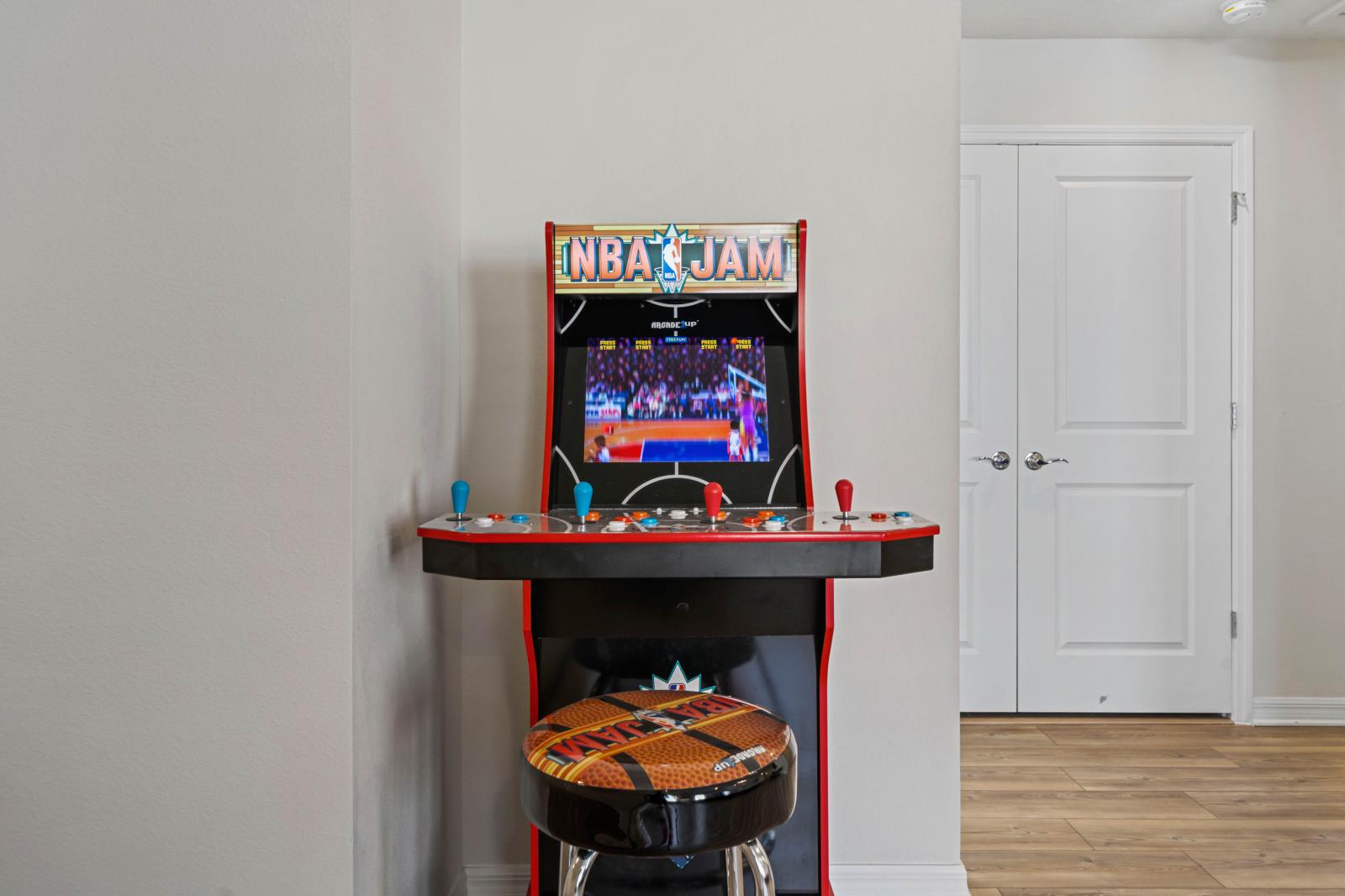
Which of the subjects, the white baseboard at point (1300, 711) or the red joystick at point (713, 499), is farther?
the white baseboard at point (1300, 711)

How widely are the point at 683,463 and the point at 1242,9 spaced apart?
2.91m

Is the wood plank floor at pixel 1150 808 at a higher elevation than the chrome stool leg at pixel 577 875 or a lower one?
lower

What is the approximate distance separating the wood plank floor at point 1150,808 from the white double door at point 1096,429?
0.28 m

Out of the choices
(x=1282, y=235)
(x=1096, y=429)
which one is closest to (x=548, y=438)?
(x=1096, y=429)

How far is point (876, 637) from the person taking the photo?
89.0 inches

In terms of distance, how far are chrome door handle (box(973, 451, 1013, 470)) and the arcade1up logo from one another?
209cm

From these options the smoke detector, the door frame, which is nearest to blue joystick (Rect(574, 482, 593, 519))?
the door frame

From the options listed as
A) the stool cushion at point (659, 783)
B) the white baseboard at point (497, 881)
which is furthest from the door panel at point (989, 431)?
the stool cushion at point (659, 783)

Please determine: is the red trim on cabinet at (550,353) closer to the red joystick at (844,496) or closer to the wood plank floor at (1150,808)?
the red joystick at (844,496)

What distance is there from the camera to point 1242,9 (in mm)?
3223

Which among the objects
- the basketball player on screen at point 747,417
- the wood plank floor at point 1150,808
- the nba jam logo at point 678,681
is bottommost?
the wood plank floor at point 1150,808

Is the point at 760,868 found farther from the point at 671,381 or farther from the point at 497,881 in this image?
the point at 497,881

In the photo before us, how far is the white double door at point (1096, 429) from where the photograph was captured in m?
3.60

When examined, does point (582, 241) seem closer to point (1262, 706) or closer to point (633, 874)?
point (633, 874)
